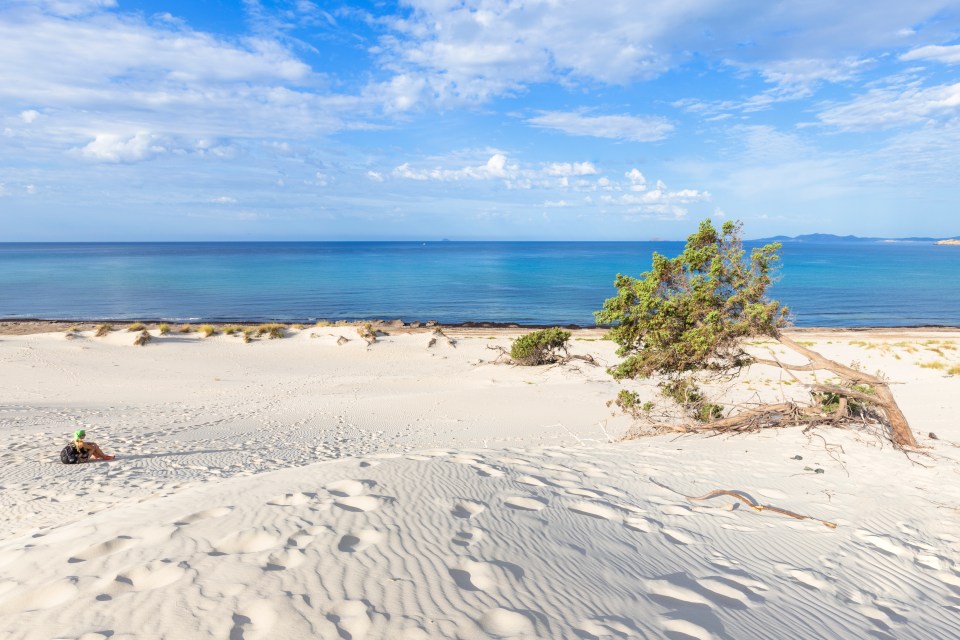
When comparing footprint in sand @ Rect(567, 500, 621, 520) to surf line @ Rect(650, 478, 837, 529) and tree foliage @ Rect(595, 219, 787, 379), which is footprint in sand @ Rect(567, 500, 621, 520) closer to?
surf line @ Rect(650, 478, 837, 529)

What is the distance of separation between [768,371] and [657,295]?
13.5 m

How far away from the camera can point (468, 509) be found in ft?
17.1

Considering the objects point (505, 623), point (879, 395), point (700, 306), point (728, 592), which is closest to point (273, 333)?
point (700, 306)

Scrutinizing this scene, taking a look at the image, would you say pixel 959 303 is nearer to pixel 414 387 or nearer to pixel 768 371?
pixel 768 371

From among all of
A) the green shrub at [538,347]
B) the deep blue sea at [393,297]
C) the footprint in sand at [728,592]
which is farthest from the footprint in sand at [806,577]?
the deep blue sea at [393,297]

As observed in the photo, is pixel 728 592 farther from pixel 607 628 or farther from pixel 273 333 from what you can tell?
pixel 273 333

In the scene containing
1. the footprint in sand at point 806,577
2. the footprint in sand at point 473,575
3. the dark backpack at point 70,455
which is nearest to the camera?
the footprint in sand at point 473,575

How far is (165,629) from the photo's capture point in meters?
3.05

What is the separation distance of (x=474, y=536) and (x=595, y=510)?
1.67 m

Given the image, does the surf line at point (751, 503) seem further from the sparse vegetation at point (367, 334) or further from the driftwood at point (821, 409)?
the sparse vegetation at point (367, 334)

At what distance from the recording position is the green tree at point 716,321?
8.78 metres

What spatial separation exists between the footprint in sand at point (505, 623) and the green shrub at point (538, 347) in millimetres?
17192

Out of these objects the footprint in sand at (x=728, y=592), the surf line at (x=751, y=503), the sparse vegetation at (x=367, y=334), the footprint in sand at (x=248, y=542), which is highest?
the footprint in sand at (x=248, y=542)

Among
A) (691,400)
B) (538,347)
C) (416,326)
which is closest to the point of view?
(691,400)
